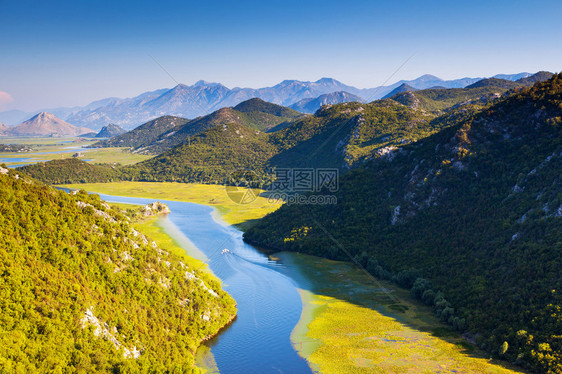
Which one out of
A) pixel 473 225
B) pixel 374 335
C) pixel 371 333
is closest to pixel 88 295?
pixel 371 333

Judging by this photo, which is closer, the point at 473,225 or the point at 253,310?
the point at 253,310

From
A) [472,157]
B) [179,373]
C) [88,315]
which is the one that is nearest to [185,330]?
[179,373]

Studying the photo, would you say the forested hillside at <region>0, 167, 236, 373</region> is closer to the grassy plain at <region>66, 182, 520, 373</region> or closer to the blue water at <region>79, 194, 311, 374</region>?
the blue water at <region>79, 194, 311, 374</region>

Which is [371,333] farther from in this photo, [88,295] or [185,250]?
[185,250]

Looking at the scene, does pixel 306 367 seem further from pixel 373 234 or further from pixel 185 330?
pixel 373 234

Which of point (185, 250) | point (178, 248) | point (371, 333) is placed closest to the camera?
point (371, 333)

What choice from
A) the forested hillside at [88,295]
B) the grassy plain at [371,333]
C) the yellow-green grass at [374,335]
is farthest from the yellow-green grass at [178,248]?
the yellow-green grass at [374,335]

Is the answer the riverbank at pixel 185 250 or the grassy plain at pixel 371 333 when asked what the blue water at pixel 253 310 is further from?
the grassy plain at pixel 371 333
